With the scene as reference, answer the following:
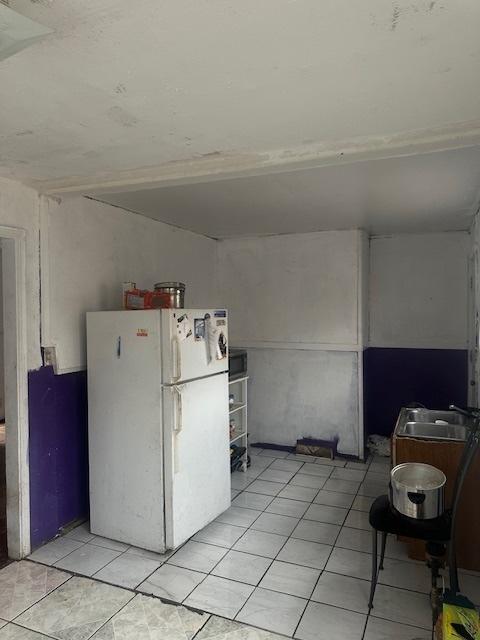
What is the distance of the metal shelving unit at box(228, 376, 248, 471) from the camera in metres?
4.36

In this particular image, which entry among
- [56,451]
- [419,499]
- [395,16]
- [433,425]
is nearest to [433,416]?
[433,425]

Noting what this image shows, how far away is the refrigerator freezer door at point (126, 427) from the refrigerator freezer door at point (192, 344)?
82 mm

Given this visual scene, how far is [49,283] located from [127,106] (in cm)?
159

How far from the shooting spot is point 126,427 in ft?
9.83

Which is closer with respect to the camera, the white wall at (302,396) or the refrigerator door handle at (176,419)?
the refrigerator door handle at (176,419)

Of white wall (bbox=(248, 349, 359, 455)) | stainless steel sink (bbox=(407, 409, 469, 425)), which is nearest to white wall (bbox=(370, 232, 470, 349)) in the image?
white wall (bbox=(248, 349, 359, 455))

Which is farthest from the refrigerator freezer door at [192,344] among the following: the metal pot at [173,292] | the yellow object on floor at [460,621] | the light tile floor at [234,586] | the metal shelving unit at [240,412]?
the yellow object on floor at [460,621]

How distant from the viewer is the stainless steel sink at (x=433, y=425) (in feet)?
10.0

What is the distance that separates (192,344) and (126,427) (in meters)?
0.71

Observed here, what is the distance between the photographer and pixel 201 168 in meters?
2.42

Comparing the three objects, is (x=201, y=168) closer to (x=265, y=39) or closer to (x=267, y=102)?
(x=267, y=102)

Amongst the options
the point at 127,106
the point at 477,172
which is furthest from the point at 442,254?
the point at 127,106

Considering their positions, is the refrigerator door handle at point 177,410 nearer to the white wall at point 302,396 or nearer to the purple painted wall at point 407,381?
the white wall at point 302,396

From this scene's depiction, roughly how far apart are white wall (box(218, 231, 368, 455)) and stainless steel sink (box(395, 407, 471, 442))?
1.24 metres
